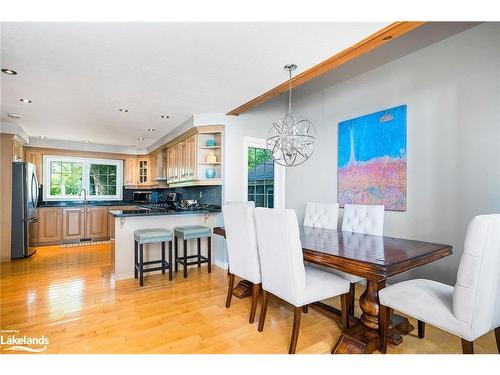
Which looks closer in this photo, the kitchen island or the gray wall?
the gray wall

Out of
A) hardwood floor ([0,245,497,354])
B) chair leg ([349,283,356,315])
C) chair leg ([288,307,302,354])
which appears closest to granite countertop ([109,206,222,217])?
Answer: hardwood floor ([0,245,497,354])

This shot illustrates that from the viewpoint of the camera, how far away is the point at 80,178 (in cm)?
655

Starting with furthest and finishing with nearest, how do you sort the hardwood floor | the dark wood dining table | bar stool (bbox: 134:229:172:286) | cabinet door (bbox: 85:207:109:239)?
cabinet door (bbox: 85:207:109:239) < bar stool (bbox: 134:229:172:286) < the hardwood floor < the dark wood dining table

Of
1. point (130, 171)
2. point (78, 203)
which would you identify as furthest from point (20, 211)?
point (130, 171)

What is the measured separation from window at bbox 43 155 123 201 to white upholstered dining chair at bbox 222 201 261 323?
216 inches

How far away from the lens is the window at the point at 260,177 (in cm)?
445

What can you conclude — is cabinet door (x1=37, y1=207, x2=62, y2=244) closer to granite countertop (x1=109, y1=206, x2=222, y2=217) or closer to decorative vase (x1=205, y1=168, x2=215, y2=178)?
granite countertop (x1=109, y1=206, x2=222, y2=217)

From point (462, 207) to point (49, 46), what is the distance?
150 inches

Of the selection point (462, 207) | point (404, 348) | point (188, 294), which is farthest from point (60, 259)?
point (462, 207)

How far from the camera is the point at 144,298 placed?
286cm

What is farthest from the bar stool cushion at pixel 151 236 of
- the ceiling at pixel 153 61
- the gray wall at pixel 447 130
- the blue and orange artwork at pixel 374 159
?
the gray wall at pixel 447 130

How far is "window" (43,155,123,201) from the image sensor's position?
6.23 m

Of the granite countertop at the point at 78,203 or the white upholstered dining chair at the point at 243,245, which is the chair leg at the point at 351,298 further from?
the granite countertop at the point at 78,203

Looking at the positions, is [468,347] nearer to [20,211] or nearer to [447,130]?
[447,130]
